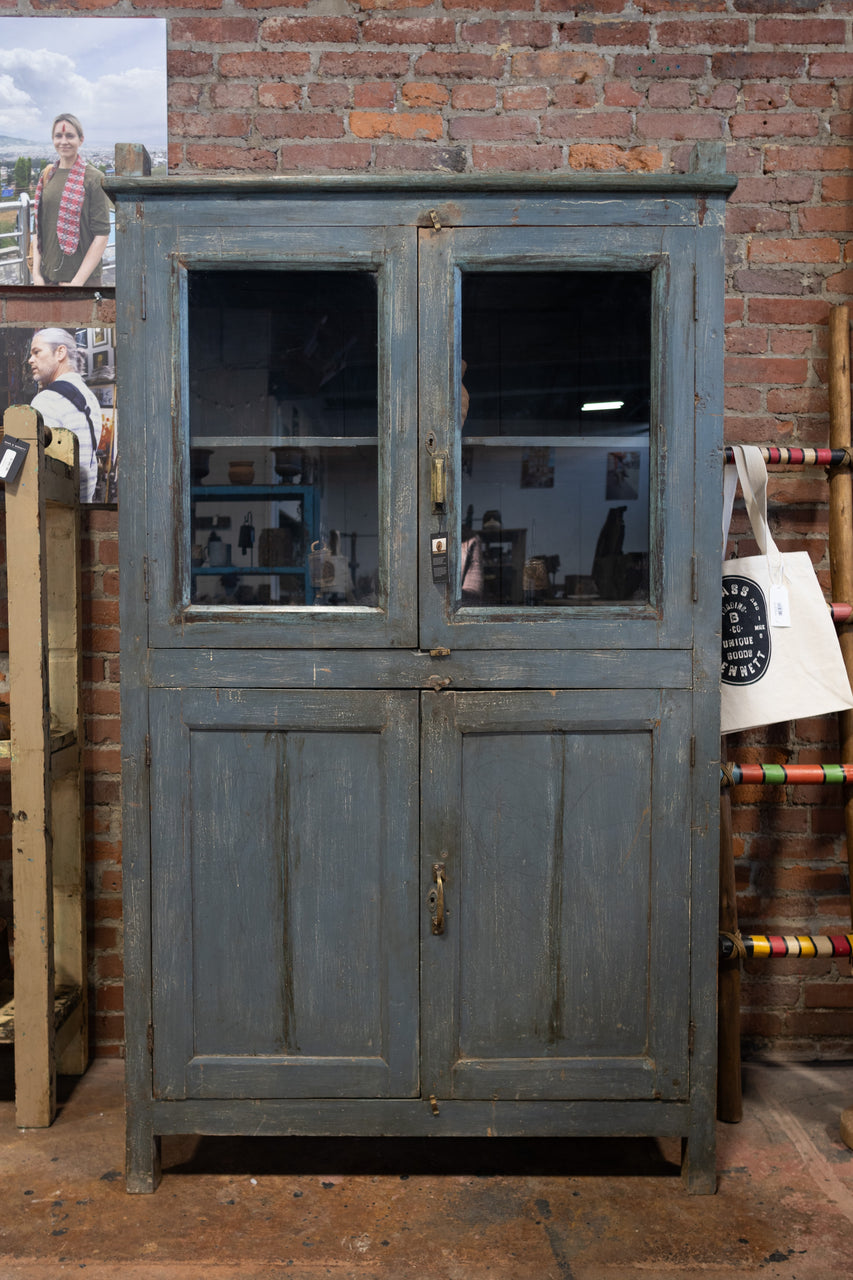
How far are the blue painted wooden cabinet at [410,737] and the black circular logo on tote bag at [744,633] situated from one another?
0.90 feet

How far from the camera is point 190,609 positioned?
1823 mm

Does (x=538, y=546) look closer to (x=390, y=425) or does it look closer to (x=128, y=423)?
(x=390, y=425)

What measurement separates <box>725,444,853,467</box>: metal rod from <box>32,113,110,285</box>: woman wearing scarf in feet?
5.39

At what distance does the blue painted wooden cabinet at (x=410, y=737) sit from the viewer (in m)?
1.81

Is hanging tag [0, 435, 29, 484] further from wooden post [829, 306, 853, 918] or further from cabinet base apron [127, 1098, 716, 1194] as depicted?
wooden post [829, 306, 853, 918]

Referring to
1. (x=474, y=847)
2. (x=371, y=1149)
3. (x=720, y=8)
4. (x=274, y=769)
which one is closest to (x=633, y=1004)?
(x=474, y=847)

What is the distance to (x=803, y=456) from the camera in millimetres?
2123

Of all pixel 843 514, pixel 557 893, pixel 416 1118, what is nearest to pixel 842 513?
pixel 843 514

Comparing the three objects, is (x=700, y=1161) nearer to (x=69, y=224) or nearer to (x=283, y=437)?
(x=283, y=437)

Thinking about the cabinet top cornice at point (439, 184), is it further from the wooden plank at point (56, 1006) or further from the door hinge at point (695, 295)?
the wooden plank at point (56, 1006)

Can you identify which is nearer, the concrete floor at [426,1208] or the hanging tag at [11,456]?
the concrete floor at [426,1208]

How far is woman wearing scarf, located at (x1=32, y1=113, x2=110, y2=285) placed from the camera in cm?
238

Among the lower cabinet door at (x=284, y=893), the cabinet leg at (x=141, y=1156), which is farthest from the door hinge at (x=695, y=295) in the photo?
the cabinet leg at (x=141, y=1156)

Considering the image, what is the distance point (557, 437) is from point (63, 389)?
1.31 meters
